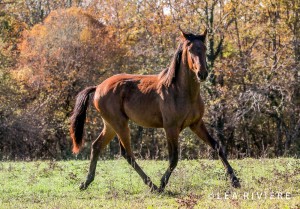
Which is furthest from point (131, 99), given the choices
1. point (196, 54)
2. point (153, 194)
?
point (153, 194)

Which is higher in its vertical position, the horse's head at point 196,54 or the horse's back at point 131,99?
the horse's head at point 196,54

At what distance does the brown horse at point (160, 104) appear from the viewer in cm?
939

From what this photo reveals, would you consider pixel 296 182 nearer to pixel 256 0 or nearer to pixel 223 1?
pixel 256 0

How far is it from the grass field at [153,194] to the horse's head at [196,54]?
1.83m

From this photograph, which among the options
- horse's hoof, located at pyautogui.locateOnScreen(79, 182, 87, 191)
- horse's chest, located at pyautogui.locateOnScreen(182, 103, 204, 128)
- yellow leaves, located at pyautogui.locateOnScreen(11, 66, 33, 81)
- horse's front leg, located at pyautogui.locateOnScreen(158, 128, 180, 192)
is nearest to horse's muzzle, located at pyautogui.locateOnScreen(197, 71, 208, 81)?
horse's chest, located at pyautogui.locateOnScreen(182, 103, 204, 128)

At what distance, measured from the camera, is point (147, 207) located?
732cm

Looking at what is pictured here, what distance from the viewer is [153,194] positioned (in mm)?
8898

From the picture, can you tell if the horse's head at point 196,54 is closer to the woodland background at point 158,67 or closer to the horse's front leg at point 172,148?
the horse's front leg at point 172,148

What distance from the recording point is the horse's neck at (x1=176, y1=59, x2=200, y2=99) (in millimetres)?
9539

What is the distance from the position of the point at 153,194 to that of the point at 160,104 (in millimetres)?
1634

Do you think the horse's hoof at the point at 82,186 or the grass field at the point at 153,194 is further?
the horse's hoof at the point at 82,186

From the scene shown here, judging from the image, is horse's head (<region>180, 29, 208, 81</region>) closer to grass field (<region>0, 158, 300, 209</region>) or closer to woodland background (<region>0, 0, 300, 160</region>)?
grass field (<region>0, 158, 300, 209</region>)

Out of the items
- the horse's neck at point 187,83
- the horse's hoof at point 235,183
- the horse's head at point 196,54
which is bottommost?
the horse's hoof at point 235,183

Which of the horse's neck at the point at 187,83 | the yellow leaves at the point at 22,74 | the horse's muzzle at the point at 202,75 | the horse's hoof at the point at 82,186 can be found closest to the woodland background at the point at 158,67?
the yellow leaves at the point at 22,74
